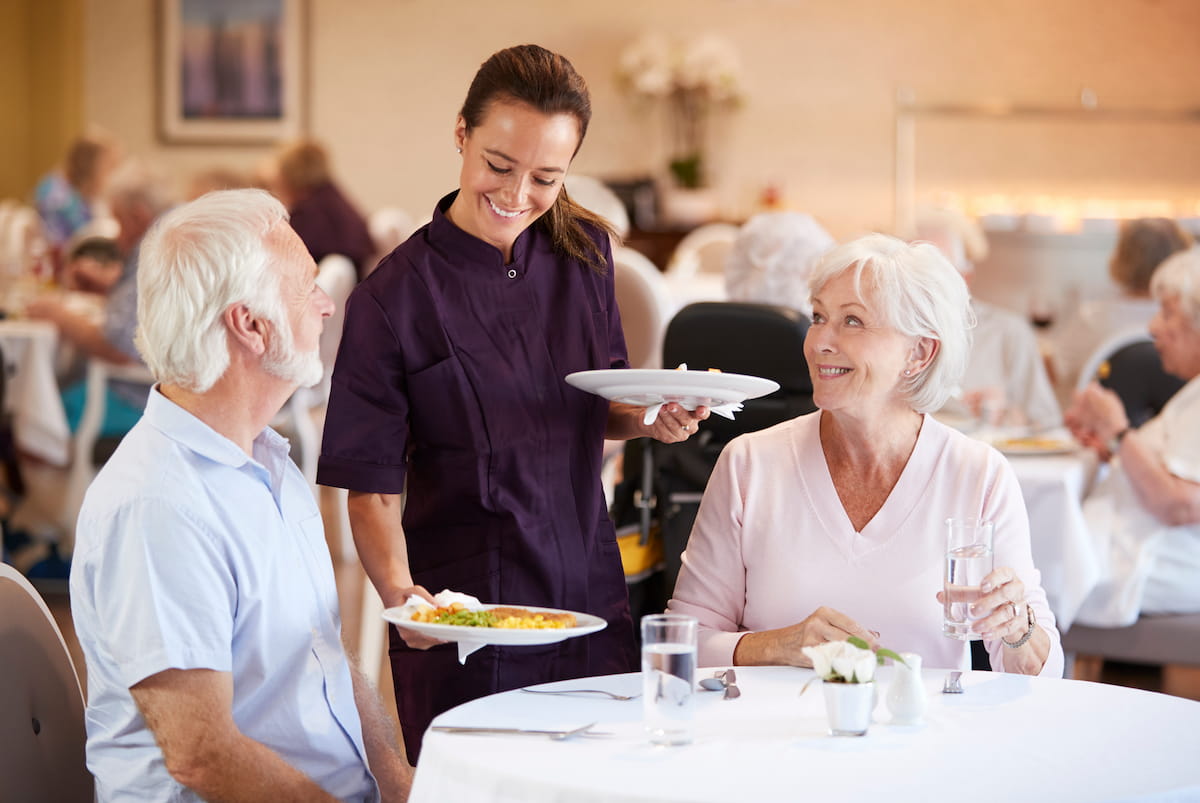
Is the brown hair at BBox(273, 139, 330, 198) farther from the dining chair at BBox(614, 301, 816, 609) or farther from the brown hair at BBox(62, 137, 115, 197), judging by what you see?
the dining chair at BBox(614, 301, 816, 609)

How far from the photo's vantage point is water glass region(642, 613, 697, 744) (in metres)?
1.39

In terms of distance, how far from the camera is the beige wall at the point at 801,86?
356 inches

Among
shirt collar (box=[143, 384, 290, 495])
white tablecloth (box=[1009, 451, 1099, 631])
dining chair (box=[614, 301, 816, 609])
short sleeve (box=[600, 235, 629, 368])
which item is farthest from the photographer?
white tablecloth (box=[1009, 451, 1099, 631])

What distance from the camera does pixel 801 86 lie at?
30.6 ft

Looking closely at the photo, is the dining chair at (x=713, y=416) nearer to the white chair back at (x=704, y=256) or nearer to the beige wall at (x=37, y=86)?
the white chair back at (x=704, y=256)

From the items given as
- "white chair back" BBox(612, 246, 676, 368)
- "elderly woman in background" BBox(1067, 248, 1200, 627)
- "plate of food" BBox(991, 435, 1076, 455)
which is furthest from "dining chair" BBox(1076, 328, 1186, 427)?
"white chair back" BBox(612, 246, 676, 368)

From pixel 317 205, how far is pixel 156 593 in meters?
5.91

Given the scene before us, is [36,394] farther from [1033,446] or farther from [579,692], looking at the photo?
[579,692]

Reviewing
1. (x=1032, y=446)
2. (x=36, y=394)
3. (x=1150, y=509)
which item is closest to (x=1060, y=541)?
(x=1150, y=509)

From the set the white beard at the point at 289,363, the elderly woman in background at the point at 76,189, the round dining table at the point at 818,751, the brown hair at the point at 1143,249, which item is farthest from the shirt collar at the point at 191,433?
the elderly woman in background at the point at 76,189

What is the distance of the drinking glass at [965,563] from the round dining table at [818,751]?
0.34ft

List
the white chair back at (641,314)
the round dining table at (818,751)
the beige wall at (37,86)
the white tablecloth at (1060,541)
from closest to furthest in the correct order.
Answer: the round dining table at (818,751) < the white tablecloth at (1060,541) < the white chair back at (641,314) < the beige wall at (37,86)

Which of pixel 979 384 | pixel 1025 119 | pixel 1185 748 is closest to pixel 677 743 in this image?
pixel 1185 748

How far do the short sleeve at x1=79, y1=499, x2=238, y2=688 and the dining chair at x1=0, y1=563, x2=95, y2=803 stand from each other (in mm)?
171
